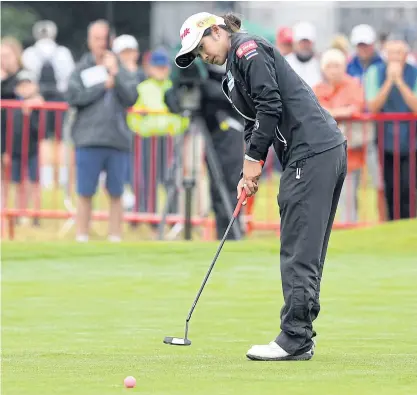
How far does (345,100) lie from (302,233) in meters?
7.76

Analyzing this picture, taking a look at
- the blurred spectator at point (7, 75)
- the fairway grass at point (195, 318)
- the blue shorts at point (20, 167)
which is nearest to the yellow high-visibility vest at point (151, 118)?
the blue shorts at point (20, 167)

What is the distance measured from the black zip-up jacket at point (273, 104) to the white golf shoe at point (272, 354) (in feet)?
3.05

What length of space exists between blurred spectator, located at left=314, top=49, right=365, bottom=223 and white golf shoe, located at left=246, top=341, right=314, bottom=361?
24.7ft

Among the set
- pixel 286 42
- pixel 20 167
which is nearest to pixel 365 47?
pixel 286 42

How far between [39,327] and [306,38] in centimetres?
874

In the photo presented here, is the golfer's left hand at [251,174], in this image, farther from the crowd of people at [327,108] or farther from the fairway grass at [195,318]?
the crowd of people at [327,108]

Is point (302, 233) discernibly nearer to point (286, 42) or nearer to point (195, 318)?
point (195, 318)

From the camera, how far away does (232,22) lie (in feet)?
23.7

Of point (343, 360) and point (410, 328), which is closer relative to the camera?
point (343, 360)

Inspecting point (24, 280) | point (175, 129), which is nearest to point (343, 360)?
point (24, 280)

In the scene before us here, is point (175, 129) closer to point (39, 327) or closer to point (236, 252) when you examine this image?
point (236, 252)

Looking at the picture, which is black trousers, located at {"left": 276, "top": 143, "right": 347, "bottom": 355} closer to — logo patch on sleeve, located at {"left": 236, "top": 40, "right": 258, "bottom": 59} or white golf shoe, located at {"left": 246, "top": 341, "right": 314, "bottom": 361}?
white golf shoe, located at {"left": 246, "top": 341, "right": 314, "bottom": 361}

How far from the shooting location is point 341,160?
7.26 metres

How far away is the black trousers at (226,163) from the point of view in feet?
48.2
